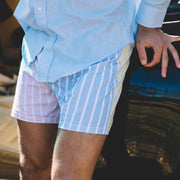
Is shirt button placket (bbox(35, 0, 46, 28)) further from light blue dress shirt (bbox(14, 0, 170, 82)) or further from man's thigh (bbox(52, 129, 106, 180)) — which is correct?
man's thigh (bbox(52, 129, 106, 180))

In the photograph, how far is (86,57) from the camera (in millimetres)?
1230

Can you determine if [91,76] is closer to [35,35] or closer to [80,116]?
[80,116]

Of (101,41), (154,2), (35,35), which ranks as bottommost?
(35,35)

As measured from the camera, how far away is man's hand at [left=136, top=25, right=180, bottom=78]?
1276 mm

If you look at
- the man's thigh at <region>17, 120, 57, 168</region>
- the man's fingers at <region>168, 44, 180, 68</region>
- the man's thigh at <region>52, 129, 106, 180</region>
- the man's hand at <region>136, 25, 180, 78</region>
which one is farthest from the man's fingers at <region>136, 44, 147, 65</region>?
the man's thigh at <region>17, 120, 57, 168</region>

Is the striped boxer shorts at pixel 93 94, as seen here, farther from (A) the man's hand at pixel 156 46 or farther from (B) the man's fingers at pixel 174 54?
(B) the man's fingers at pixel 174 54

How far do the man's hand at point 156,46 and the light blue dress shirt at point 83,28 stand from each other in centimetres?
4

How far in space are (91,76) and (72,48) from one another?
0.45ft

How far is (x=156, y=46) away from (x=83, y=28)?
0.29 m

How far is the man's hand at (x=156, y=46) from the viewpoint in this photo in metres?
1.28

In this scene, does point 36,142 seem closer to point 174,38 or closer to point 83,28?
point 83,28

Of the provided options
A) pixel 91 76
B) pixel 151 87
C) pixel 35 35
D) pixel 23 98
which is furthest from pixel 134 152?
pixel 35 35

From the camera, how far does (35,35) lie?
139cm

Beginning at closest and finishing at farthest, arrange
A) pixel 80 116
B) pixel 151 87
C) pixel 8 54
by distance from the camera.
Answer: pixel 80 116 → pixel 151 87 → pixel 8 54
